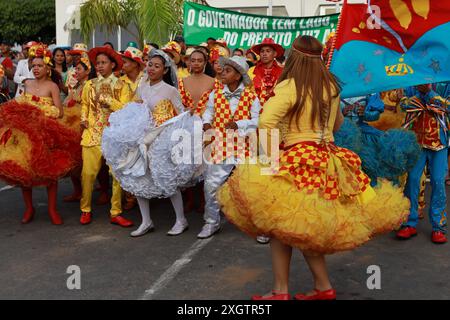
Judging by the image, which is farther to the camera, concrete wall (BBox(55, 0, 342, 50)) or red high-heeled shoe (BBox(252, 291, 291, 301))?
concrete wall (BBox(55, 0, 342, 50))

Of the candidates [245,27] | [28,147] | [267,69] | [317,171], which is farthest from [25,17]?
[317,171]

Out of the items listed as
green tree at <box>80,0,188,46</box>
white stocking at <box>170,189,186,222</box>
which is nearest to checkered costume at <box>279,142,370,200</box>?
white stocking at <box>170,189,186,222</box>

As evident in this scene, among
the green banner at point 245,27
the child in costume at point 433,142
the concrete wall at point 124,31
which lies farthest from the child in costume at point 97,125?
the concrete wall at point 124,31

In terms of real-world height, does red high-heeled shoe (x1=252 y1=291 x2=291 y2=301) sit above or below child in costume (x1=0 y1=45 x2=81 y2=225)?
below

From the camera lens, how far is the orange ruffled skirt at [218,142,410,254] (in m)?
3.72

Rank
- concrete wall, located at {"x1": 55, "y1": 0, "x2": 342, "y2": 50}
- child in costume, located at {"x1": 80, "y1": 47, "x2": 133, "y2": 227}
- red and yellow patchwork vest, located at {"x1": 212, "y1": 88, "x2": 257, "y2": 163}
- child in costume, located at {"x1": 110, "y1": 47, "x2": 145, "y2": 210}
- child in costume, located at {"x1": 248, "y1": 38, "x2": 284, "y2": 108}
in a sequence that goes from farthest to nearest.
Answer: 1. concrete wall, located at {"x1": 55, "y1": 0, "x2": 342, "y2": 50}
2. child in costume, located at {"x1": 110, "y1": 47, "x2": 145, "y2": 210}
3. child in costume, located at {"x1": 248, "y1": 38, "x2": 284, "y2": 108}
4. child in costume, located at {"x1": 80, "y1": 47, "x2": 133, "y2": 227}
5. red and yellow patchwork vest, located at {"x1": 212, "y1": 88, "x2": 257, "y2": 163}

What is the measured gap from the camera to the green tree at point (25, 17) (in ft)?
114

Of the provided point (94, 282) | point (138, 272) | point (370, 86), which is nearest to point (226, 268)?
point (138, 272)

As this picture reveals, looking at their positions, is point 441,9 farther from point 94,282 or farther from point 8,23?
point 8,23

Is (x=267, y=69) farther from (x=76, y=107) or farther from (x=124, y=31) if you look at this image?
(x=124, y=31)

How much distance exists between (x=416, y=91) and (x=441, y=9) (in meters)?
0.84

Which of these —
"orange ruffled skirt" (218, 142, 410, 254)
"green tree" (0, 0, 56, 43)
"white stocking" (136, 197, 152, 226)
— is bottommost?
"white stocking" (136, 197, 152, 226)

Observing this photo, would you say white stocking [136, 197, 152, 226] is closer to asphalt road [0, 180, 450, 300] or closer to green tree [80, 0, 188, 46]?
asphalt road [0, 180, 450, 300]

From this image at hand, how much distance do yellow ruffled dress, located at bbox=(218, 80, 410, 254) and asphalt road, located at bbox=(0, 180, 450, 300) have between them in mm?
902
